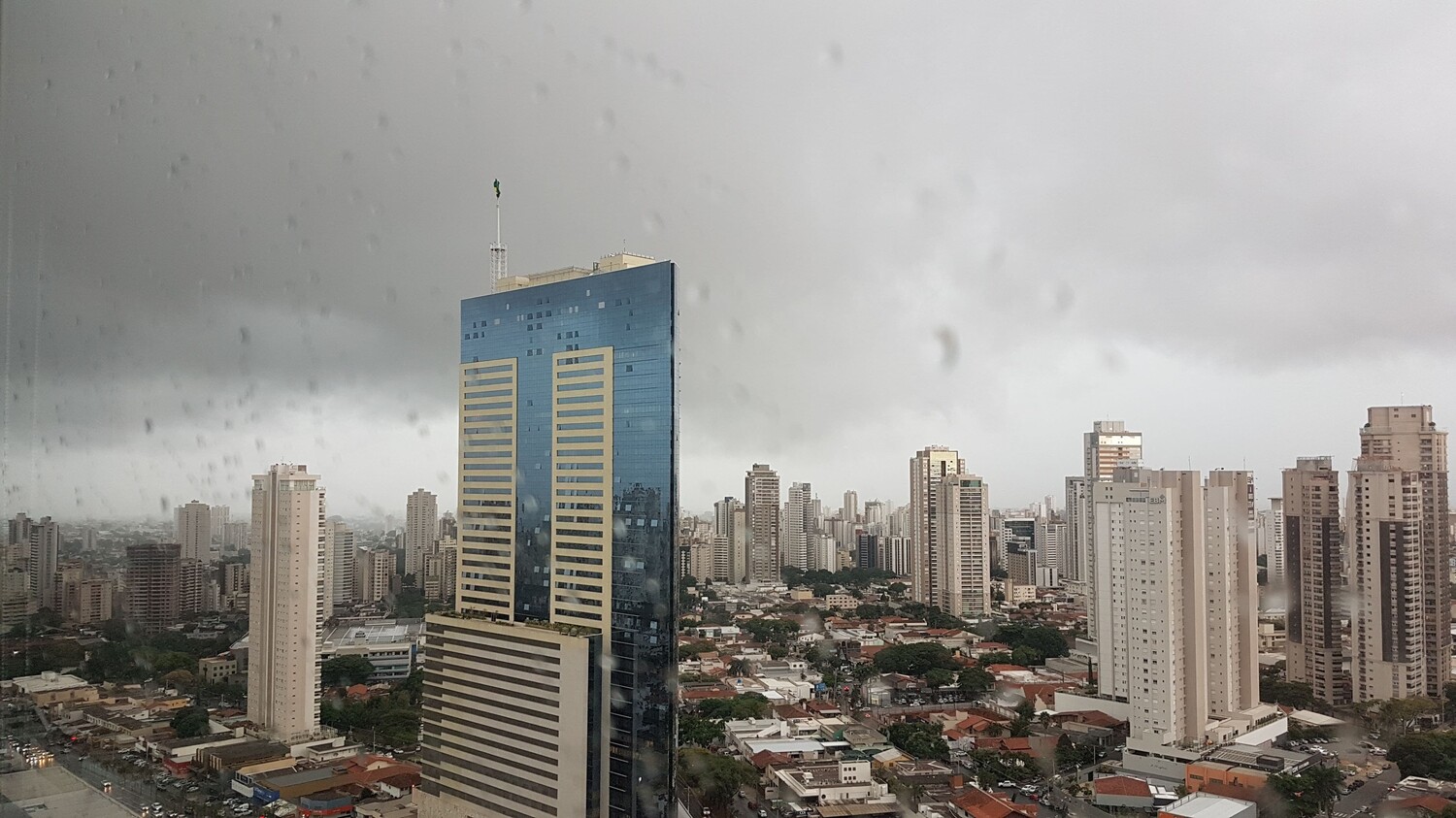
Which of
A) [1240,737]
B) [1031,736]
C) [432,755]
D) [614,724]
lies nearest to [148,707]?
[432,755]

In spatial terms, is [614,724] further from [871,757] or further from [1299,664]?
[1299,664]

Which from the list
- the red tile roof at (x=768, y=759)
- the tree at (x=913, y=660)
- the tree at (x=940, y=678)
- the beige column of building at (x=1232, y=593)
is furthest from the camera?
the tree at (x=913, y=660)

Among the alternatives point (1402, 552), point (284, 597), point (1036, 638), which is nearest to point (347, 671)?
point (284, 597)

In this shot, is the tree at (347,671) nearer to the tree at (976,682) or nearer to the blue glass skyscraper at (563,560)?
the blue glass skyscraper at (563,560)

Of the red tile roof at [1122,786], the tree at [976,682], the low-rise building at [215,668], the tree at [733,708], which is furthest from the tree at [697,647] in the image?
the low-rise building at [215,668]

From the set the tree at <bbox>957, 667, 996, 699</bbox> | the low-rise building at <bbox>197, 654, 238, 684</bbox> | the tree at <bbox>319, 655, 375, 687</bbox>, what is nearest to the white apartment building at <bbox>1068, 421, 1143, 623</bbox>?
the tree at <bbox>957, 667, 996, 699</bbox>

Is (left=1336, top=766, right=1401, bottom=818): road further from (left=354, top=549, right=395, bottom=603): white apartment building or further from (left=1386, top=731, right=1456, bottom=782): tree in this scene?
(left=354, top=549, right=395, bottom=603): white apartment building
